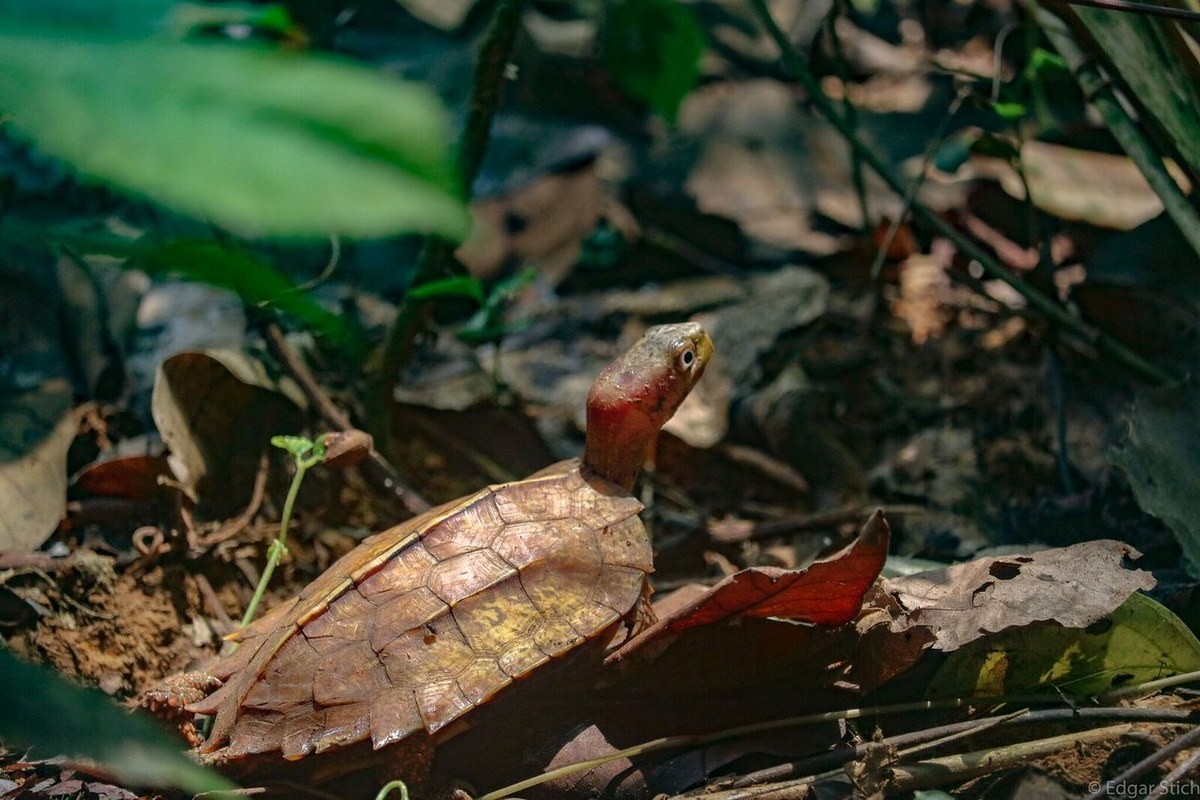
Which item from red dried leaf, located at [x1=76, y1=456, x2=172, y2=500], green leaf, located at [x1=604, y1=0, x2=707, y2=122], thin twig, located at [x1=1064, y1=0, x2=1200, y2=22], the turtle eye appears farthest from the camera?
green leaf, located at [x1=604, y1=0, x2=707, y2=122]

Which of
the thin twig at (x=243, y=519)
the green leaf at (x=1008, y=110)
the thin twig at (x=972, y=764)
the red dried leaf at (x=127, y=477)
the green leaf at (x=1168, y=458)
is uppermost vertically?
the green leaf at (x=1008, y=110)

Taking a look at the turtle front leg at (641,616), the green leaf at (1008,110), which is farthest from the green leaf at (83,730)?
the green leaf at (1008,110)

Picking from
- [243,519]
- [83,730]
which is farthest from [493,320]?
[83,730]

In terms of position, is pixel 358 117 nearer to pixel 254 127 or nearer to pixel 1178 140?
pixel 254 127

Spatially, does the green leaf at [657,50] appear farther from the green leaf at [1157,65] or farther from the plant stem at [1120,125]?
the green leaf at [1157,65]

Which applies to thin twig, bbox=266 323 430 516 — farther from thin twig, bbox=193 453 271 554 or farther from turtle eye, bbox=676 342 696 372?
turtle eye, bbox=676 342 696 372

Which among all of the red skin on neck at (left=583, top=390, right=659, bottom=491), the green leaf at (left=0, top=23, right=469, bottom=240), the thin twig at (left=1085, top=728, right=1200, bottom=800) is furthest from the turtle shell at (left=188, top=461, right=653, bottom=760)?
the green leaf at (left=0, top=23, right=469, bottom=240)
